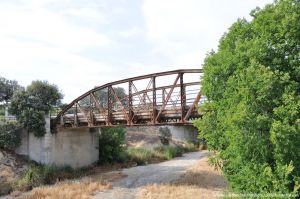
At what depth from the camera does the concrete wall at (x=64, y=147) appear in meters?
33.9

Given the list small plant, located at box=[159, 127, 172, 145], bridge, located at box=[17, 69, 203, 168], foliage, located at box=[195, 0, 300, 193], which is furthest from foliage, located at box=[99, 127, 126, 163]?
foliage, located at box=[195, 0, 300, 193]

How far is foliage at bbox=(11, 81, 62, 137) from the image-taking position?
3312cm

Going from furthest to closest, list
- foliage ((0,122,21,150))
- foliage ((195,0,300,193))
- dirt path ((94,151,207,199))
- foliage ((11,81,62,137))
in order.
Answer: foliage ((0,122,21,150)) → foliage ((11,81,62,137)) → dirt path ((94,151,207,199)) → foliage ((195,0,300,193))

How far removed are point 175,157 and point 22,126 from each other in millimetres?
24092

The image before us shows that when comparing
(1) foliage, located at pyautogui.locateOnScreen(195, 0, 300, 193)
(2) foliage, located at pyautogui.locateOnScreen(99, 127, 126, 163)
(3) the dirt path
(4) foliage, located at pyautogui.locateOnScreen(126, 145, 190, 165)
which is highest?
(1) foliage, located at pyautogui.locateOnScreen(195, 0, 300, 193)

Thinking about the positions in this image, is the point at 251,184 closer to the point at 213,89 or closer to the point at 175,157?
the point at 213,89

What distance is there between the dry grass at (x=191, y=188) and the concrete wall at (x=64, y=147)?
38.1 ft

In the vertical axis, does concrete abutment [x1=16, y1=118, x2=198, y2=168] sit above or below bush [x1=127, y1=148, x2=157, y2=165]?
above

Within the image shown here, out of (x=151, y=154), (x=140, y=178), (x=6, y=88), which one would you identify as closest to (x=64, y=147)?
(x=6, y=88)

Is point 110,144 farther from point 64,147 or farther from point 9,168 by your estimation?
point 9,168

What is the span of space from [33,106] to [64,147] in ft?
18.0

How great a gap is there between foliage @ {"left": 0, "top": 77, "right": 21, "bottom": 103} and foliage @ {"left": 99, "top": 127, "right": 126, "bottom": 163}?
443 inches

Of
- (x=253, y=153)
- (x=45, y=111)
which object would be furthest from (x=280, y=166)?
(x=45, y=111)

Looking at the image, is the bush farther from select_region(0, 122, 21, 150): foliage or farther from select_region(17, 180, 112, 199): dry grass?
select_region(0, 122, 21, 150): foliage
